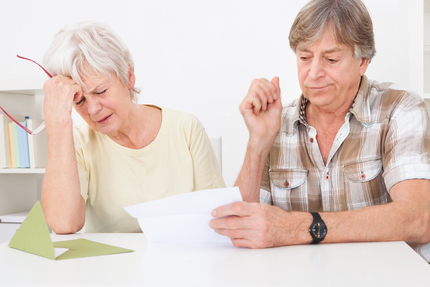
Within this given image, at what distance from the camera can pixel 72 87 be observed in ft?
4.15

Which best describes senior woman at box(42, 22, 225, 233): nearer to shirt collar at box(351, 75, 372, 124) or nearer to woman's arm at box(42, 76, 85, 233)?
woman's arm at box(42, 76, 85, 233)

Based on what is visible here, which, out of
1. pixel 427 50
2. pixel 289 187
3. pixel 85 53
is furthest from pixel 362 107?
pixel 427 50

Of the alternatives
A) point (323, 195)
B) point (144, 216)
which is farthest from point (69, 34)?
point (323, 195)

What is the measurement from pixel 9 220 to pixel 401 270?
7.15ft

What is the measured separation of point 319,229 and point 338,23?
0.63 m

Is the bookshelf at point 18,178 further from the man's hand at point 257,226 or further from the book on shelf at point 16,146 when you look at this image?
the man's hand at point 257,226

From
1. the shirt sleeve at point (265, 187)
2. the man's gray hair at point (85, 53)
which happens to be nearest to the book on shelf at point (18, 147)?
the man's gray hair at point (85, 53)

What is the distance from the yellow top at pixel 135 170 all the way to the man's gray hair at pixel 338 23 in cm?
52

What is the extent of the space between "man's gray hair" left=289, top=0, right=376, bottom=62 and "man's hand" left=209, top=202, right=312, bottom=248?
0.59 meters

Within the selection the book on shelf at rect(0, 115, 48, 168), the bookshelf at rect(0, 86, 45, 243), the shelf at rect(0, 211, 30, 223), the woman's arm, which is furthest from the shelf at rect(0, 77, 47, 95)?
the woman's arm

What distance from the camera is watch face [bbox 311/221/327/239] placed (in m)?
0.87

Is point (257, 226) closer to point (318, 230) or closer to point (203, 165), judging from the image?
point (318, 230)

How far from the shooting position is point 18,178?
2570 millimetres

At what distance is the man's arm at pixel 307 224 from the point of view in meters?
0.85
